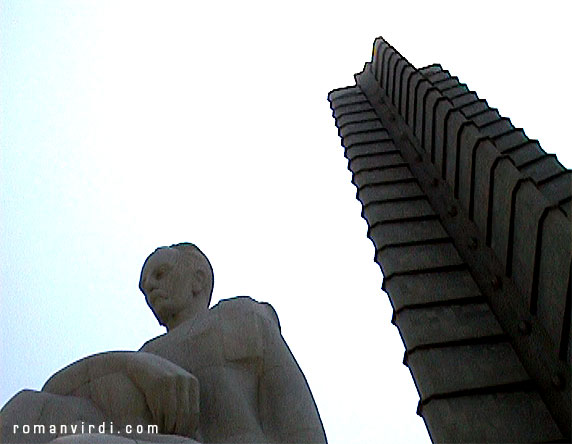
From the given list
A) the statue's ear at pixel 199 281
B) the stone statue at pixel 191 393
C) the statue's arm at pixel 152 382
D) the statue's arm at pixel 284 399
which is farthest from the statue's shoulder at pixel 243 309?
the statue's arm at pixel 152 382

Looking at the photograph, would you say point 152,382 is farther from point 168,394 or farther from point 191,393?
point 191,393

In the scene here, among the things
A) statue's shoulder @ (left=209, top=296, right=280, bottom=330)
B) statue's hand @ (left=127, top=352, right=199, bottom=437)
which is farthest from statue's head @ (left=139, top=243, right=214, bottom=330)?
statue's hand @ (left=127, top=352, right=199, bottom=437)

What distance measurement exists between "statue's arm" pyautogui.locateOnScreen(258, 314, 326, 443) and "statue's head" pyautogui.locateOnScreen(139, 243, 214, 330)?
1043 mm

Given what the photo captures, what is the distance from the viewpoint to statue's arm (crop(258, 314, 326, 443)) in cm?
598

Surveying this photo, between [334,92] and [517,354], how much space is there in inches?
339

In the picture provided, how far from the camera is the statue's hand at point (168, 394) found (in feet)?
18.3

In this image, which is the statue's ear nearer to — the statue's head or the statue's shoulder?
the statue's head

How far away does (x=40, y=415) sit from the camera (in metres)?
5.45

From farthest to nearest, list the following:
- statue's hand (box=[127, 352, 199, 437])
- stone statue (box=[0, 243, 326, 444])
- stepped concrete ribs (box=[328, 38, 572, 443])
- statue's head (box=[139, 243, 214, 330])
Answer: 1. statue's head (box=[139, 243, 214, 330])
2. stepped concrete ribs (box=[328, 38, 572, 443])
3. statue's hand (box=[127, 352, 199, 437])
4. stone statue (box=[0, 243, 326, 444])

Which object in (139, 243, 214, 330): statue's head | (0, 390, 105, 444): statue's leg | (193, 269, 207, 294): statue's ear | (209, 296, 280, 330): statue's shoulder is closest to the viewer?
(0, 390, 105, 444): statue's leg

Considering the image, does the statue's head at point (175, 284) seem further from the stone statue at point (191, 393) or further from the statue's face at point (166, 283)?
the stone statue at point (191, 393)

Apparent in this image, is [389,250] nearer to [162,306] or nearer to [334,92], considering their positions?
[162,306]

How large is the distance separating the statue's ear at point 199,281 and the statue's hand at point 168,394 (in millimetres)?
1829

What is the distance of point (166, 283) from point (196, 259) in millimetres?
377
